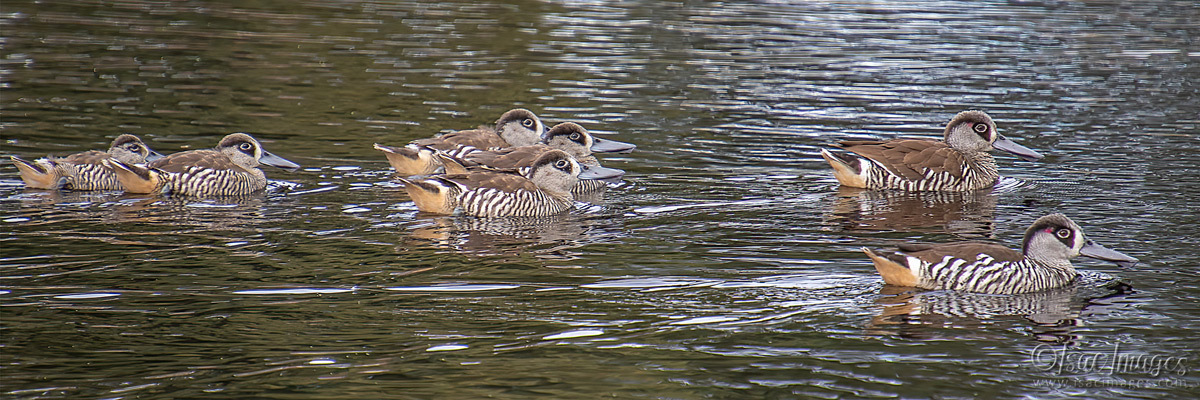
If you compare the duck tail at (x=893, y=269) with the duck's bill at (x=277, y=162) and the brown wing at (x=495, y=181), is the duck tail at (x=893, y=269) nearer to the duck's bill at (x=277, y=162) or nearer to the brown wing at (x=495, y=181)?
the brown wing at (x=495, y=181)

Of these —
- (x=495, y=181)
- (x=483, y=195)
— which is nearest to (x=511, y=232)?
(x=483, y=195)

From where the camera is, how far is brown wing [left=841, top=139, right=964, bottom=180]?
46.4 ft

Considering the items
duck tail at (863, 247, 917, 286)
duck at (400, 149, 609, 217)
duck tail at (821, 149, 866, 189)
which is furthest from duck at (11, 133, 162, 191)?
duck tail at (863, 247, 917, 286)

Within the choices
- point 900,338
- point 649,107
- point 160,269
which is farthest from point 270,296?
point 649,107

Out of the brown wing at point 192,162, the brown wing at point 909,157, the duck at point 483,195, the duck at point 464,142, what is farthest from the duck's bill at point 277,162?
the brown wing at point 909,157

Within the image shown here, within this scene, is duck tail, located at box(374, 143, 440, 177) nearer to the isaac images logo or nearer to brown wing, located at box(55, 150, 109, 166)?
brown wing, located at box(55, 150, 109, 166)

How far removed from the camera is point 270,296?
9398mm

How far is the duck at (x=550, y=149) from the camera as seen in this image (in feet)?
45.4

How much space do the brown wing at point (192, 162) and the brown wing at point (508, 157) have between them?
2343 millimetres

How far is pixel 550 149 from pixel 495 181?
155 centimetres

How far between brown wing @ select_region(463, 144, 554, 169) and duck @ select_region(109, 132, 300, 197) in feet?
7.00

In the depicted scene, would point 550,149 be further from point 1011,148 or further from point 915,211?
point 1011,148

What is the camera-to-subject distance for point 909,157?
14.2 m

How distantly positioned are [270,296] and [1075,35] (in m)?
24.3
